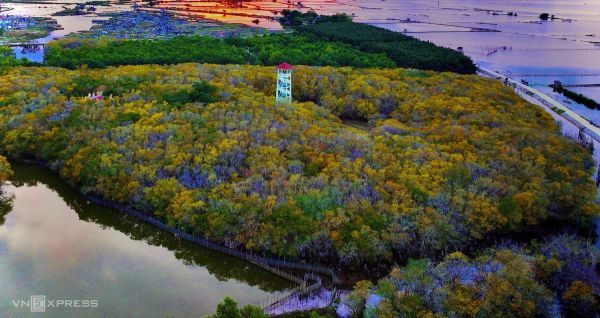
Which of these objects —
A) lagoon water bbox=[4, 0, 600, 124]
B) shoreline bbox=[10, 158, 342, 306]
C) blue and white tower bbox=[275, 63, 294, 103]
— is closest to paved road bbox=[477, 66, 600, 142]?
lagoon water bbox=[4, 0, 600, 124]

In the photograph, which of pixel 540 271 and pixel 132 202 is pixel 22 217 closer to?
pixel 132 202

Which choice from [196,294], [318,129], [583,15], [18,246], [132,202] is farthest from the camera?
[583,15]

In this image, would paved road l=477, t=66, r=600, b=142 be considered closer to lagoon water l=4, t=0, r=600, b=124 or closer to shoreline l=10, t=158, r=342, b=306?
lagoon water l=4, t=0, r=600, b=124

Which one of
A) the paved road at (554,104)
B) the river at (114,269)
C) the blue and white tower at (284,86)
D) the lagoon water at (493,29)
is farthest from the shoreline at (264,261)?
the lagoon water at (493,29)

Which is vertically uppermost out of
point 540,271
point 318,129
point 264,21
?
point 264,21

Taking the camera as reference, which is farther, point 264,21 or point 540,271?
point 264,21

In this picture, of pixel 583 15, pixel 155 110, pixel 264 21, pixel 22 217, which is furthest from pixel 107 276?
pixel 583 15

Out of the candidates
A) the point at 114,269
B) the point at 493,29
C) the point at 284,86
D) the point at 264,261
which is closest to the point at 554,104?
the point at 284,86
